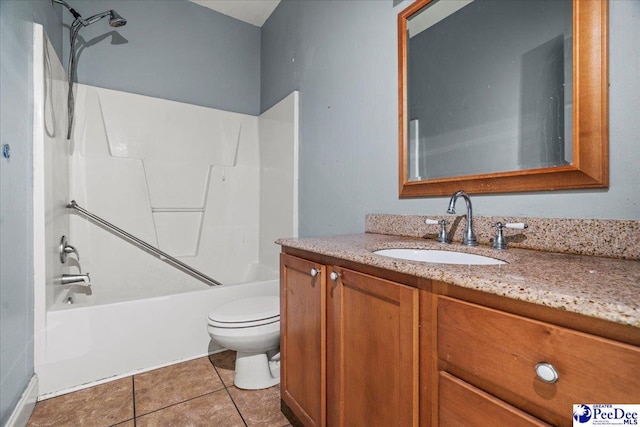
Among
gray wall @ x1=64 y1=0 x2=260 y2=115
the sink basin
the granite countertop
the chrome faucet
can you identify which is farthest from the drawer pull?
gray wall @ x1=64 y1=0 x2=260 y2=115

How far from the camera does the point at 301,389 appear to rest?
1.14m

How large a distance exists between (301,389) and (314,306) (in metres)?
0.37

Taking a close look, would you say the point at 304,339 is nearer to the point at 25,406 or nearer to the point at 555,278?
the point at 555,278

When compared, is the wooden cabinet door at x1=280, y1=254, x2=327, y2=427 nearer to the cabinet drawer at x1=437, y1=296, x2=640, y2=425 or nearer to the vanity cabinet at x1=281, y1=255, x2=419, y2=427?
the vanity cabinet at x1=281, y1=255, x2=419, y2=427

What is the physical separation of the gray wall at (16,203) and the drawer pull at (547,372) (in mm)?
1652

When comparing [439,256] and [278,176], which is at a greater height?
[278,176]

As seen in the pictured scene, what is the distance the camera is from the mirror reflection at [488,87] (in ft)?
3.02

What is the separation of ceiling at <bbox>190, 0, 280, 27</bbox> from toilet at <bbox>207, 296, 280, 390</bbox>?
7.94 ft

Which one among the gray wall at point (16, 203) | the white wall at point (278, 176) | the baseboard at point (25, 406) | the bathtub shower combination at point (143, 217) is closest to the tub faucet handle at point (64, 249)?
the bathtub shower combination at point (143, 217)

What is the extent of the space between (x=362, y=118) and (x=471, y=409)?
1336 mm

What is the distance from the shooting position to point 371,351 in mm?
823

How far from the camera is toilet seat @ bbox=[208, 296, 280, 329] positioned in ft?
4.77

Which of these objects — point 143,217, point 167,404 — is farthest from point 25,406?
point 143,217

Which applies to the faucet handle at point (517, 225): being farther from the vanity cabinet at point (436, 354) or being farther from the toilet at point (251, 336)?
the toilet at point (251, 336)
